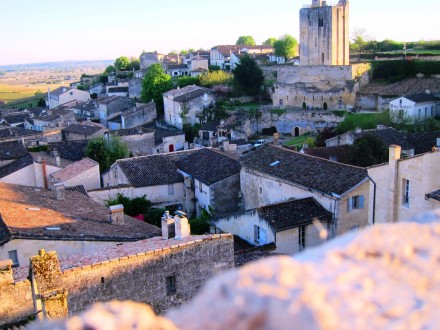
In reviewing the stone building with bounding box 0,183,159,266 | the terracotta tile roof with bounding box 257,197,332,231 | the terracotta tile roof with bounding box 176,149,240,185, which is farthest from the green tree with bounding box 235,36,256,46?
the stone building with bounding box 0,183,159,266

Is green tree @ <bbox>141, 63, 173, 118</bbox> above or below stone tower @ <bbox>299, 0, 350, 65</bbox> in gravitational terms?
below

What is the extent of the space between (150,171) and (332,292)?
99.4ft

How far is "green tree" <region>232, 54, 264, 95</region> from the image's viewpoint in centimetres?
6317

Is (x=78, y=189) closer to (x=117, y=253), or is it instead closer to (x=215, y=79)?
(x=117, y=253)

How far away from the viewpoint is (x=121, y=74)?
316 feet

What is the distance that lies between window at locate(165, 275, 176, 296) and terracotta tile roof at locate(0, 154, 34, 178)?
62.6 ft

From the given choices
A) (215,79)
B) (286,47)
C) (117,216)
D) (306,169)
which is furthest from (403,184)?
(286,47)

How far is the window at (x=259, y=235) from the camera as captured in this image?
2180 centimetres

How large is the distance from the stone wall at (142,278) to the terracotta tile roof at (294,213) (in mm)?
6289

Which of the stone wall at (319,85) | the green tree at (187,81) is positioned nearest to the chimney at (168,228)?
the stone wall at (319,85)

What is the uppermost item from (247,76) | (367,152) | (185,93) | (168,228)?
(247,76)

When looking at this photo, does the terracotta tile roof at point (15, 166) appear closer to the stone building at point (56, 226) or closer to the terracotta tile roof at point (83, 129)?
the stone building at point (56, 226)

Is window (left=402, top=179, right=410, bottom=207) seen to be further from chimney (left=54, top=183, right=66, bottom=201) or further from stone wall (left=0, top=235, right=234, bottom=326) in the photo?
chimney (left=54, top=183, right=66, bottom=201)

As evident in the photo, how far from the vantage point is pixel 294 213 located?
2202 cm
